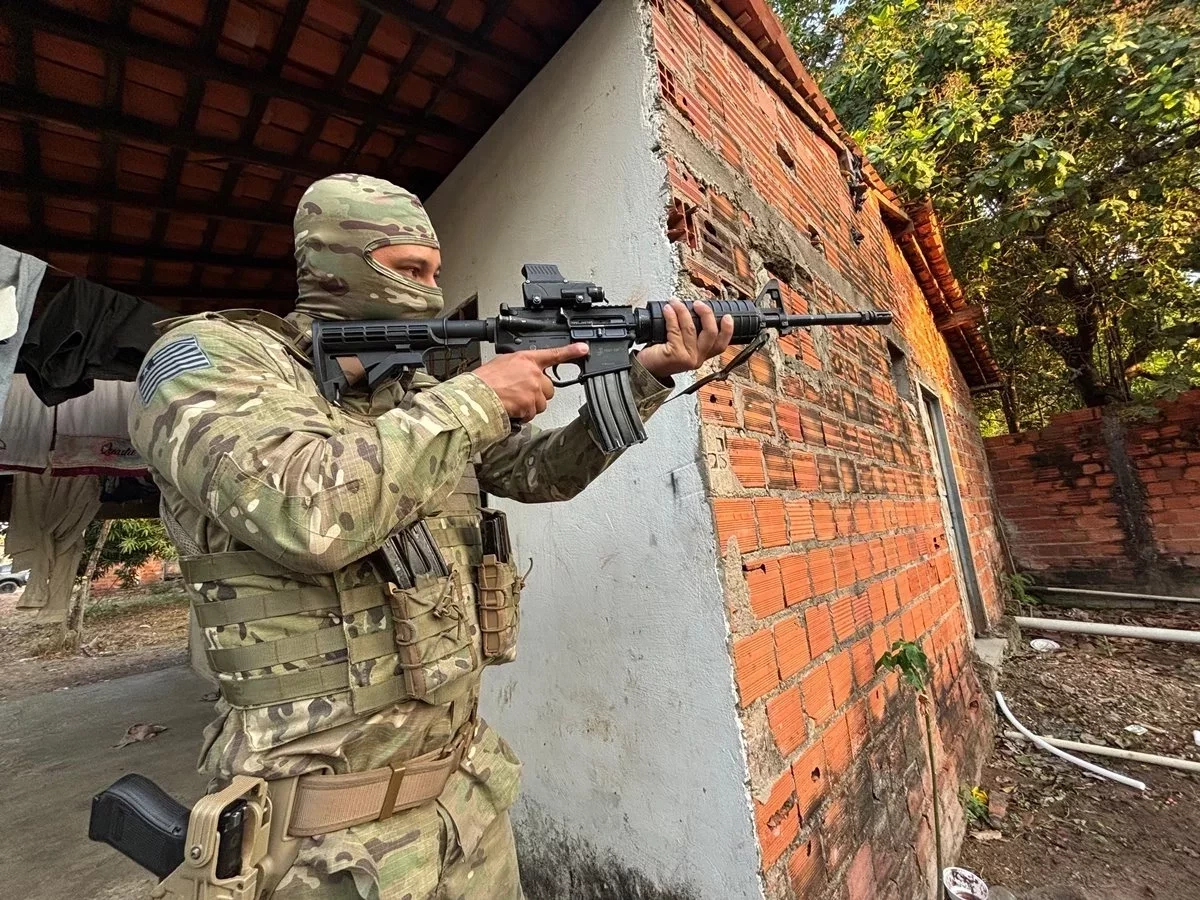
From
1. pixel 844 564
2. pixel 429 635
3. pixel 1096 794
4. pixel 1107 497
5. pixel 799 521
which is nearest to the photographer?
pixel 429 635

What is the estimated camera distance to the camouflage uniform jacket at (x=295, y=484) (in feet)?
2.75

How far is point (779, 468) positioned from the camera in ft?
5.76

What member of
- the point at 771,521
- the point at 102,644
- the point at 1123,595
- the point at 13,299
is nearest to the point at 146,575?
the point at 102,644

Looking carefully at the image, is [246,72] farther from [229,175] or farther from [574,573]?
[574,573]

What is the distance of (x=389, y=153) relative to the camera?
2.46 m

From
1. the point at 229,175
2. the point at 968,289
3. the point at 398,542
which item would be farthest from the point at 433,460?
the point at 968,289

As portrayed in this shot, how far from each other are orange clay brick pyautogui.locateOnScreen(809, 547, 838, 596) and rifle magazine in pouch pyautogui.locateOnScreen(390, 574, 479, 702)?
1111mm

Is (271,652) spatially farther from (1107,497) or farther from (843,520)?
(1107,497)

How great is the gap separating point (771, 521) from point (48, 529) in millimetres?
5632

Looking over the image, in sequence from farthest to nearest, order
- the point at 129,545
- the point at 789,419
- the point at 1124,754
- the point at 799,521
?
the point at 129,545, the point at 1124,754, the point at 789,419, the point at 799,521

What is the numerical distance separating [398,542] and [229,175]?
2238mm

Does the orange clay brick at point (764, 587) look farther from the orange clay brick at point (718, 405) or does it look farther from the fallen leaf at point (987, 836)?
the fallen leaf at point (987, 836)

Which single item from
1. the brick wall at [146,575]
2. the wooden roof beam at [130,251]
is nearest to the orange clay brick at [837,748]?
the wooden roof beam at [130,251]

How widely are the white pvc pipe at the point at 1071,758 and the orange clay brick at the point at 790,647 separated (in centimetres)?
253
